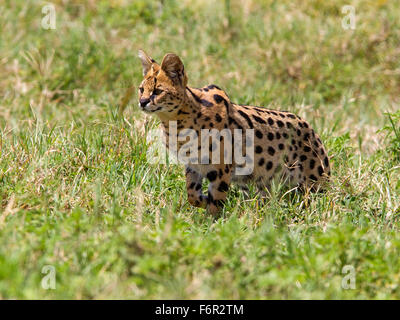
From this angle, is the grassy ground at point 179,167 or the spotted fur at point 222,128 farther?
the spotted fur at point 222,128

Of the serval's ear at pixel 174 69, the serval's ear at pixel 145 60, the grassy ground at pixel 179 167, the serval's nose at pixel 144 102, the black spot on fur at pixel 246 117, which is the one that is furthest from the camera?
the black spot on fur at pixel 246 117

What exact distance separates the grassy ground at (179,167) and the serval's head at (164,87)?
0.69 meters

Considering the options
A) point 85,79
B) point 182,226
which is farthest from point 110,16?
point 182,226

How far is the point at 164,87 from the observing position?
4.99 meters

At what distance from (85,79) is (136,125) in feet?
6.65

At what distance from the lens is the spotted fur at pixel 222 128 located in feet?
16.5

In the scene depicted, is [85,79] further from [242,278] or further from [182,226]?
[242,278]

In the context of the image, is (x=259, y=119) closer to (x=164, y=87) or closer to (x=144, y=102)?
(x=164, y=87)

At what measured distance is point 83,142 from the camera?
5.64m

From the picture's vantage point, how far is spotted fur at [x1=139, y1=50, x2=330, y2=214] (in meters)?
5.03

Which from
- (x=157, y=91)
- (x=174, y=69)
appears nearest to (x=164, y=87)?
(x=157, y=91)

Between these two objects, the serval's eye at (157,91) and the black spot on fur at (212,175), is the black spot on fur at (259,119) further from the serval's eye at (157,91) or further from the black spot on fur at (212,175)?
the serval's eye at (157,91)

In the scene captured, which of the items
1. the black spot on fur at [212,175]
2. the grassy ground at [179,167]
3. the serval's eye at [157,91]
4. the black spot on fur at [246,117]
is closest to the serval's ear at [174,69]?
the serval's eye at [157,91]

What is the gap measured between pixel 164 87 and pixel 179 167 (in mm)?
1090
